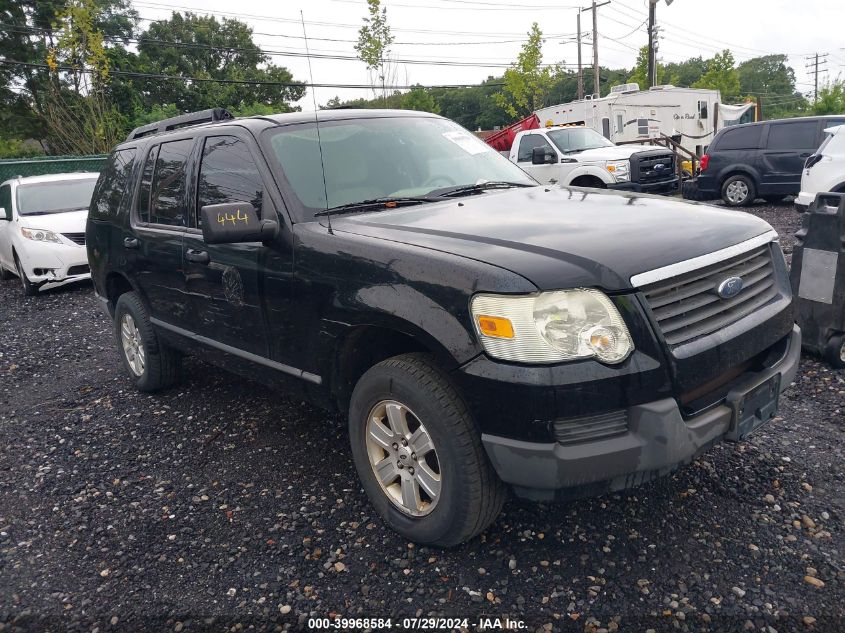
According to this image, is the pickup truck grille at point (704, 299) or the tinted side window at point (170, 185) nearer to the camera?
the pickup truck grille at point (704, 299)

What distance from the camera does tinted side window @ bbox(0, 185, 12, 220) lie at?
10.3 m

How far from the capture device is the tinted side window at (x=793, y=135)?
1274 cm

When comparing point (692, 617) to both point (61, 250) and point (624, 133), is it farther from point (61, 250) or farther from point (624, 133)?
point (624, 133)

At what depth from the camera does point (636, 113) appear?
22.8 metres

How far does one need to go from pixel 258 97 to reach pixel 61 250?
4156 cm

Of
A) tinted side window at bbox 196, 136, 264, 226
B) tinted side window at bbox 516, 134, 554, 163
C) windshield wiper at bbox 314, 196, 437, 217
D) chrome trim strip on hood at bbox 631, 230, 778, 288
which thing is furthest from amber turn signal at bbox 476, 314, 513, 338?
tinted side window at bbox 516, 134, 554, 163

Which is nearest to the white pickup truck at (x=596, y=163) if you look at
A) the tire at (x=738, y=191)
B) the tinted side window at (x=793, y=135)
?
the tire at (x=738, y=191)

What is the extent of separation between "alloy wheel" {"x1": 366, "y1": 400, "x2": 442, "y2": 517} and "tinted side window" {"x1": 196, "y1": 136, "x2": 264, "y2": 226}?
4.17 feet

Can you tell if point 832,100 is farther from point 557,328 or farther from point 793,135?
point 557,328

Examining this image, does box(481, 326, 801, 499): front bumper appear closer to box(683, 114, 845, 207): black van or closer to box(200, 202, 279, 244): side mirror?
box(200, 202, 279, 244): side mirror

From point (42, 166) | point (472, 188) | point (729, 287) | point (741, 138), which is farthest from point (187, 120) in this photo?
point (42, 166)

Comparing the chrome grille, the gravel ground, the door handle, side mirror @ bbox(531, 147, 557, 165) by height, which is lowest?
Result: the gravel ground

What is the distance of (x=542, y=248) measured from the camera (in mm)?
2496

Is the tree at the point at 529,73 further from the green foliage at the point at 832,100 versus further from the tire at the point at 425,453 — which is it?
the tire at the point at 425,453
